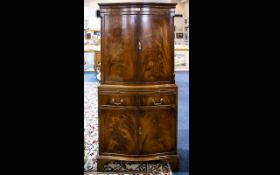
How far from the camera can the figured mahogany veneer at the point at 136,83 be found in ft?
11.1

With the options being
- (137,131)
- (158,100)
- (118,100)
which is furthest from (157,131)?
(118,100)

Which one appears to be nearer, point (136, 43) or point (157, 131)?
point (136, 43)

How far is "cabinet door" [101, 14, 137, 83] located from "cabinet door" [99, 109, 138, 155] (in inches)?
14.9

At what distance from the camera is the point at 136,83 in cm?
342

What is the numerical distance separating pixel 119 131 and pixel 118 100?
353 mm

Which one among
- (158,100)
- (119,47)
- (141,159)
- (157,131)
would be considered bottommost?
(141,159)

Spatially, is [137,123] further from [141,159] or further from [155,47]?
[155,47]

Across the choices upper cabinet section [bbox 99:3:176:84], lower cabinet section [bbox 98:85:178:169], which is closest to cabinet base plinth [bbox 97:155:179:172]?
lower cabinet section [bbox 98:85:178:169]

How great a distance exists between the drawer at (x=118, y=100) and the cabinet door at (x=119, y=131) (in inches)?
3.2

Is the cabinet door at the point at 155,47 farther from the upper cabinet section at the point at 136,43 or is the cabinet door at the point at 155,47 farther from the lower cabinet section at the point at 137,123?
the lower cabinet section at the point at 137,123

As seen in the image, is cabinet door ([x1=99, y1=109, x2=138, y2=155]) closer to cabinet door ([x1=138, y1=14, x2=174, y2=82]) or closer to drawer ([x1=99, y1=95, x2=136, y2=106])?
drawer ([x1=99, y1=95, x2=136, y2=106])
